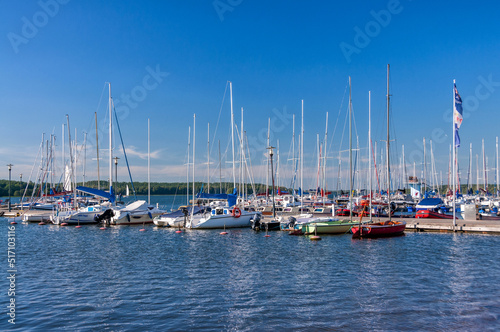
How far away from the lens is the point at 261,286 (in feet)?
61.8

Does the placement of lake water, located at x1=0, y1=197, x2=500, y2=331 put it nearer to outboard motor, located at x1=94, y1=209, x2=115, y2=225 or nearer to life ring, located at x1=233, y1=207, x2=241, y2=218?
life ring, located at x1=233, y1=207, x2=241, y2=218

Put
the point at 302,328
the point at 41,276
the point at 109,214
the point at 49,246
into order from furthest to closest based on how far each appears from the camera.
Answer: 1. the point at 109,214
2. the point at 49,246
3. the point at 41,276
4. the point at 302,328

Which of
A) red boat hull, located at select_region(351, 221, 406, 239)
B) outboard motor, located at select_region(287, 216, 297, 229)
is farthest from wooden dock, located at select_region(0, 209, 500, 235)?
outboard motor, located at select_region(287, 216, 297, 229)

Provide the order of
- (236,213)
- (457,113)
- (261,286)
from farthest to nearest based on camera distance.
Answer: (236,213) < (457,113) < (261,286)

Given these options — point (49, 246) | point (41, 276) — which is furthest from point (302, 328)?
point (49, 246)

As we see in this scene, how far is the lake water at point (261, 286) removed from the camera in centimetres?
1384

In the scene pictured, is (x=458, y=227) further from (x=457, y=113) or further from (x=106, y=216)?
(x=106, y=216)

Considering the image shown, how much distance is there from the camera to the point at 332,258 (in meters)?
26.3

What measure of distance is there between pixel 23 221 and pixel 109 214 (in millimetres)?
14801

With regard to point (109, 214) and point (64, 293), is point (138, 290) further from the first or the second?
point (109, 214)

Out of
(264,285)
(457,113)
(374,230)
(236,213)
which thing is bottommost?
(264,285)

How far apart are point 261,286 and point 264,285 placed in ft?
0.80

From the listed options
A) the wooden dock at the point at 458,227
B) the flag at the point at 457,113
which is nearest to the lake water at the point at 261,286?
the wooden dock at the point at 458,227

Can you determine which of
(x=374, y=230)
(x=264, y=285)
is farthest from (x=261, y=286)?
(x=374, y=230)
